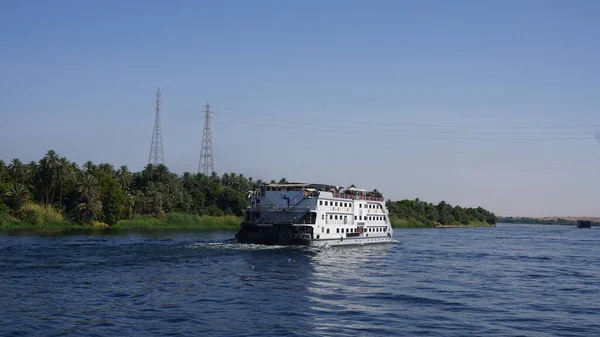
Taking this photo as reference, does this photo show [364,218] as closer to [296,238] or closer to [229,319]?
[296,238]

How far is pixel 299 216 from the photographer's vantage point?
71375mm

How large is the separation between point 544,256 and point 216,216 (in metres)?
85.0

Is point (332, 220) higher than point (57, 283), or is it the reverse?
point (332, 220)

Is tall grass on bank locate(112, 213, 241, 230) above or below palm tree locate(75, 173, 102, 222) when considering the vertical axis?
below

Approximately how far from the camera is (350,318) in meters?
32.3

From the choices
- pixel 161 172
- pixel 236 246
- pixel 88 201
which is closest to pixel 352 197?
pixel 236 246

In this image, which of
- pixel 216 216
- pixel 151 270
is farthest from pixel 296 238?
pixel 216 216

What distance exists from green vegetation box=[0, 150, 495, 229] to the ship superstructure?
48.0 m

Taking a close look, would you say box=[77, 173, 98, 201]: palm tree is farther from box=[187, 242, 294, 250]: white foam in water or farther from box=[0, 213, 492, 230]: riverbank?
box=[187, 242, 294, 250]: white foam in water

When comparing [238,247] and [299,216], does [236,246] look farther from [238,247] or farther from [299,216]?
[299,216]

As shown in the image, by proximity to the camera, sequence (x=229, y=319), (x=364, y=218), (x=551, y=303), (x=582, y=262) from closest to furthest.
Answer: (x=229, y=319) → (x=551, y=303) → (x=582, y=262) → (x=364, y=218)

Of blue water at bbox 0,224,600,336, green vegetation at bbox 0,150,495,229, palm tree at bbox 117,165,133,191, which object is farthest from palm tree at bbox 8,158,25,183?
blue water at bbox 0,224,600,336

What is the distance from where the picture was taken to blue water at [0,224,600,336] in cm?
2941

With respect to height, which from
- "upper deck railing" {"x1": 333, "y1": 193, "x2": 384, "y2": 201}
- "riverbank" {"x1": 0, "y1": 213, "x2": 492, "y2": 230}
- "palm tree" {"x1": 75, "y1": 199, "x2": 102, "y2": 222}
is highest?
"upper deck railing" {"x1": 333, "y1": 193, "x2": 384, "y2": 201}
